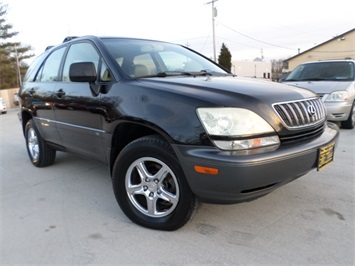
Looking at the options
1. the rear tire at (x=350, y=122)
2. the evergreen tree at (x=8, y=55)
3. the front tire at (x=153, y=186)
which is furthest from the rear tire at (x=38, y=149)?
the evergreen tree at (x=8, y=55)

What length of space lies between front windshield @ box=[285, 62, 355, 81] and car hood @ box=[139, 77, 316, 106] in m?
4.68

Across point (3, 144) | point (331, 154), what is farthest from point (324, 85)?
point (3, 144)

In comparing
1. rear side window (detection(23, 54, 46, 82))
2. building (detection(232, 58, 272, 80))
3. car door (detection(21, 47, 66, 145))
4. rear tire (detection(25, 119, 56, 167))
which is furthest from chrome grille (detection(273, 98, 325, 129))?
building (detection(232, 58, 272, 80))

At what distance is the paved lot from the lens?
2.20 m

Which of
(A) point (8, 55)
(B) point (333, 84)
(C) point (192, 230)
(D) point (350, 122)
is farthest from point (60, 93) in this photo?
(A) point (8, 55)

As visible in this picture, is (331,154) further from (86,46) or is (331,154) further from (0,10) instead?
(0,10)

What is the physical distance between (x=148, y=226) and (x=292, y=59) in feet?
154

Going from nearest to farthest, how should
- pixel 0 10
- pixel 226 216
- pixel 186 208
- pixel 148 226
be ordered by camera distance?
pixel 186 208 < pixel 148 226 < pixel 226 216 < pixel 0 10

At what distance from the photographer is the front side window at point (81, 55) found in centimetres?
320

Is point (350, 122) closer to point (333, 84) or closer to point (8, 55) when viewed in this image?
point (333, 84)

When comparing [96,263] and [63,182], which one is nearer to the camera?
[96,263]

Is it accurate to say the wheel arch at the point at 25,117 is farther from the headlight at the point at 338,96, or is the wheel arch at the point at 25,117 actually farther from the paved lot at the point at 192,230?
the headlight at the point at 338,96

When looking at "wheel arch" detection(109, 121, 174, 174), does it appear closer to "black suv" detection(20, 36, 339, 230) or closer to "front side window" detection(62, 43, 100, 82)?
"black suv" detection(20, 36, 339, 230)

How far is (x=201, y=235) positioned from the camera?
2.48 metres
